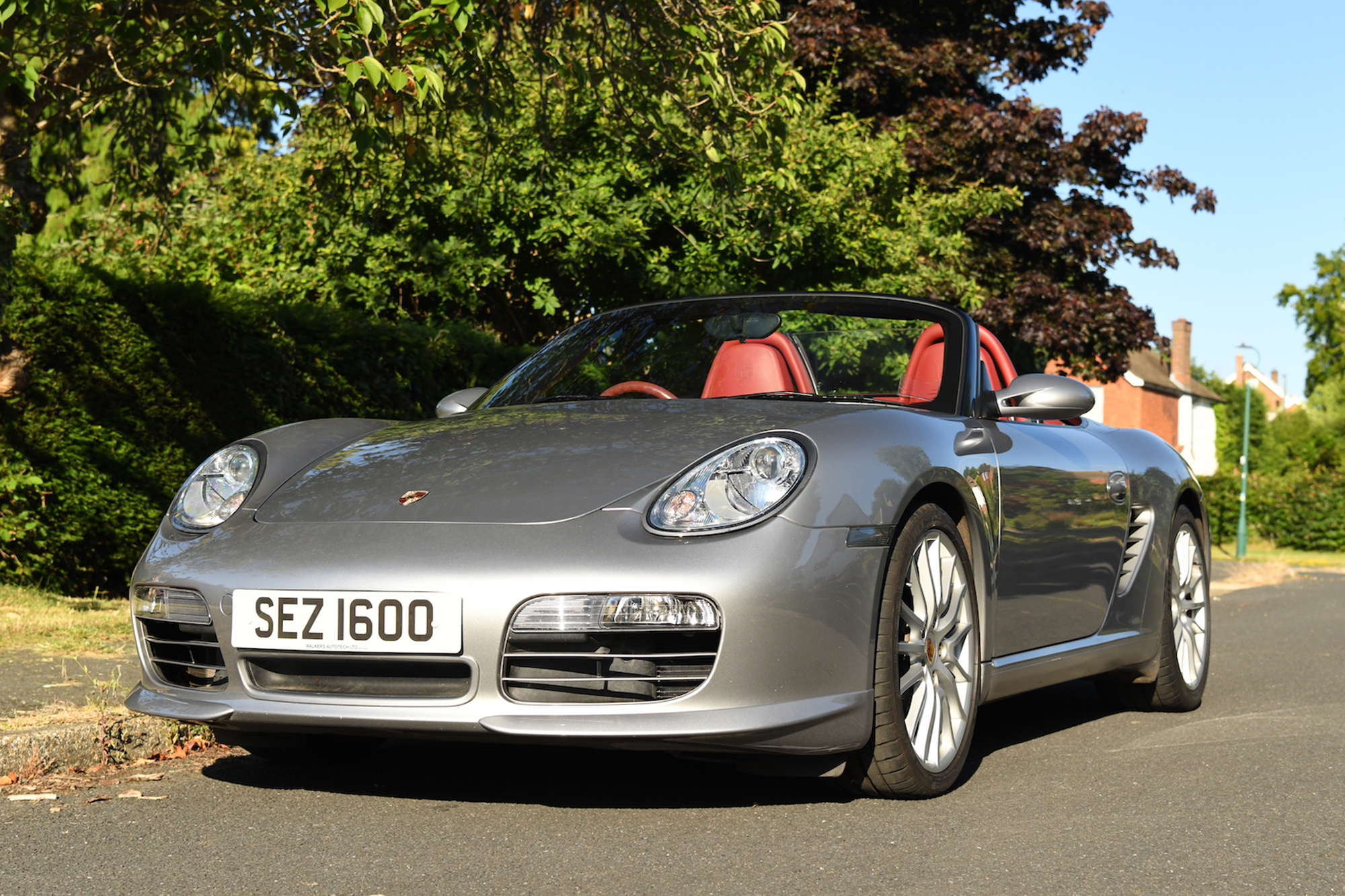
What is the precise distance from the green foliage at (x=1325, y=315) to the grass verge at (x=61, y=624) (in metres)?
66.2

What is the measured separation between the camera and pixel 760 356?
483 cm

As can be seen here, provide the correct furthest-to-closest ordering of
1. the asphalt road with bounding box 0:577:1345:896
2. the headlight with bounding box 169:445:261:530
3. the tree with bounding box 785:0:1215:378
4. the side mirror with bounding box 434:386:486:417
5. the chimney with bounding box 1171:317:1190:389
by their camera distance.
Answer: the chimney with bounding box 1171:317:1190:389
the tree with bounding box 785:0:1215:378
the side mirror with bounding box 434:386:486:417
the headlight with bounding box 169:445:261:530
the asphalt road with bounding box 0:577:1345:896

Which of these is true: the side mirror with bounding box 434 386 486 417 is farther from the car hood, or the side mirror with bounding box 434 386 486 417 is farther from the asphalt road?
the asphalt road

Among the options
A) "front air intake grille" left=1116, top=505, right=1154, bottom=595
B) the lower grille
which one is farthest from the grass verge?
"front air intake grille" left=1116, top=505, right=1154, bottom=595

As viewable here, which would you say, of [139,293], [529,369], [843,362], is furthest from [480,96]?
[843,362]

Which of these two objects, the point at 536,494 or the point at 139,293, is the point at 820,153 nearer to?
the point at 139,293

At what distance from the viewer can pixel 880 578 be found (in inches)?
145

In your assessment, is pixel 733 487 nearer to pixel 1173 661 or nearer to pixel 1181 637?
pixel 1173 661

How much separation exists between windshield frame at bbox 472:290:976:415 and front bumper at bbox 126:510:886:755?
1.20m

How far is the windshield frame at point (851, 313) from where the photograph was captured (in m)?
4.66

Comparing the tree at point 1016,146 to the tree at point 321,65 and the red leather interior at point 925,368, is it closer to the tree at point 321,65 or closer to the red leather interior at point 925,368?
the tree at point 321,65

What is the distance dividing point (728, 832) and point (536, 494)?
92cm

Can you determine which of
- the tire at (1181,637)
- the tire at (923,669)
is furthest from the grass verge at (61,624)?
the tire at (1181,637)

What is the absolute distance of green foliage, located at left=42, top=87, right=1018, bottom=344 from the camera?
12125 millimetres
